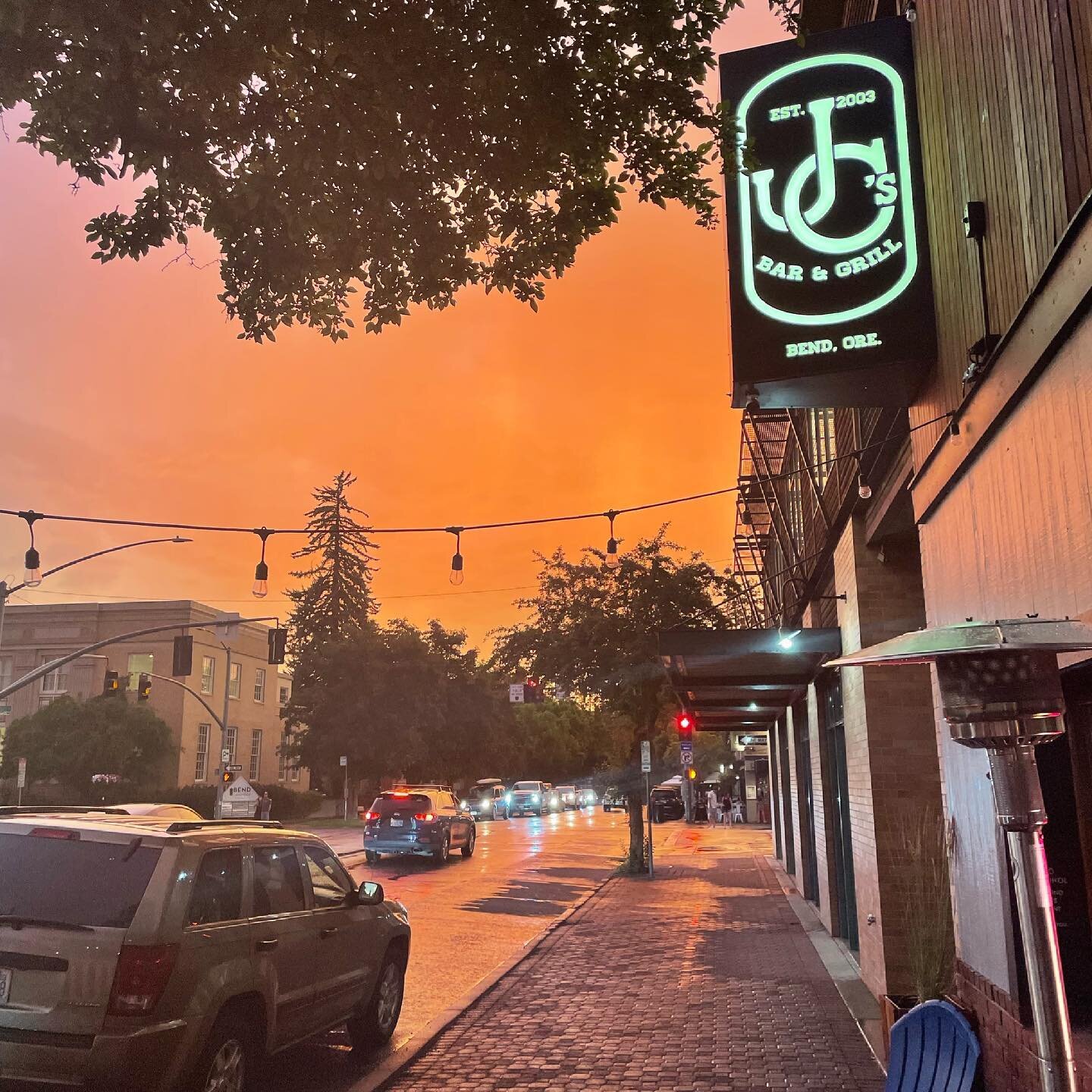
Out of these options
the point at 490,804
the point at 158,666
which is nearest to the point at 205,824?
the point at 158,666

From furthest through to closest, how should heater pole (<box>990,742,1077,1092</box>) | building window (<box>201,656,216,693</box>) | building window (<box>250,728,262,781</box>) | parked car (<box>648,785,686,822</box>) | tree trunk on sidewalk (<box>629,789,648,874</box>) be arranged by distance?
1. building window (<box>250,728,262,781</box>)
2. building window (<box>201,656,216,693</box>)
3. parked car (<box>648,785,686,822</box>)
4. tree trunk on sidewalk (<box>629,789,648,874</box>)
5. heater pole (<box>990,742,1077,1092</box>)

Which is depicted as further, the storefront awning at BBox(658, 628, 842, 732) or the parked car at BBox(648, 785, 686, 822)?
the parked car at BBox(648, 785, 686, 822)

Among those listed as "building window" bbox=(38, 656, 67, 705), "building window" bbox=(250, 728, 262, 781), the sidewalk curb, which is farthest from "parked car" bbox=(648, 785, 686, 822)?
the sidewalk curb

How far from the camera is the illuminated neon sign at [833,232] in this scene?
5781 mm

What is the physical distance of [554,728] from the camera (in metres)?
78.8

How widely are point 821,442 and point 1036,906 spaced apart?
8.95m

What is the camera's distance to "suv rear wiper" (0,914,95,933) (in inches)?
189

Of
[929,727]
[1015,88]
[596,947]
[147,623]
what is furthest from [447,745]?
[1015,88]

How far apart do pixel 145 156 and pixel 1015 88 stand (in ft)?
18.6

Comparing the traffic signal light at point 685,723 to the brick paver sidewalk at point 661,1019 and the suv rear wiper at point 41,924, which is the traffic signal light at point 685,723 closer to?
the brick paver sidewalk at point 661,1019

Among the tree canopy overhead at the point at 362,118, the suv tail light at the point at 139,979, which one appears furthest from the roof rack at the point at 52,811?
the tree canopy overhead at the point at 362,118

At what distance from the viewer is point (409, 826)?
23.5 meters

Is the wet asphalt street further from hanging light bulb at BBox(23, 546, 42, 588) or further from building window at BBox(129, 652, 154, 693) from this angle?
building window at BBox(129, 652, 154, 693)

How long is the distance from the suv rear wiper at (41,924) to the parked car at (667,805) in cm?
4350
